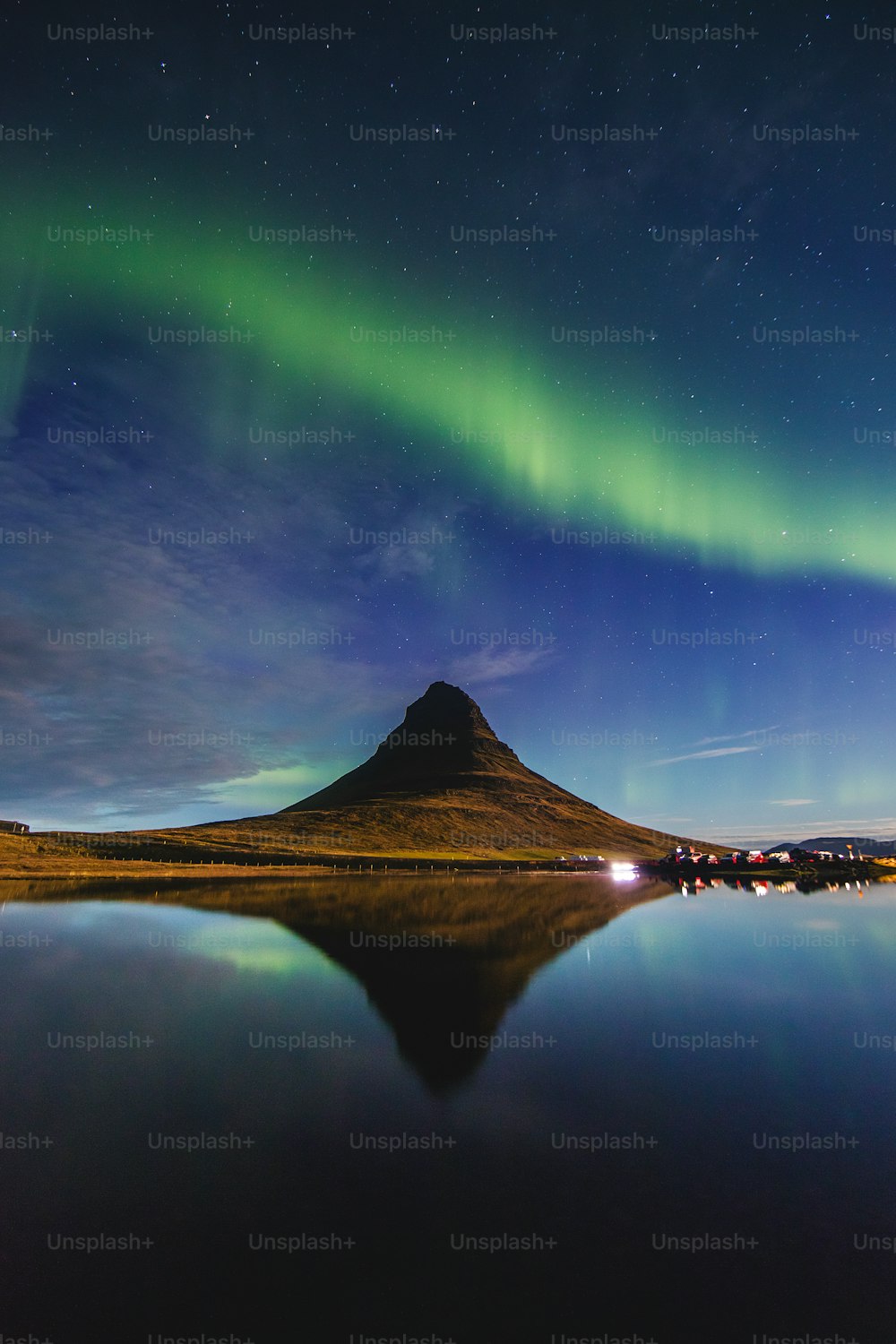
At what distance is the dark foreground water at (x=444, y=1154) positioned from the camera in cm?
612

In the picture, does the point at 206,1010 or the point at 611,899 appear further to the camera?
the point at 611,899

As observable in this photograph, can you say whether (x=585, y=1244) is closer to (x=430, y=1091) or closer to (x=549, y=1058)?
(x=430, y=1091)

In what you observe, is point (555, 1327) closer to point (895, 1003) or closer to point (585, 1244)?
point (585, 1244)

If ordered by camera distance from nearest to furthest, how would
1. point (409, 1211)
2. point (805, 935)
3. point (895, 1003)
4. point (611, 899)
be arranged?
point (409, 1211) < point (895, 1003) < point (805, 935) < point (611, 899)

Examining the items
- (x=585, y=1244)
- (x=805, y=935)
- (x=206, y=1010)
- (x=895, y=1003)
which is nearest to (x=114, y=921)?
(x=206, y=1010)

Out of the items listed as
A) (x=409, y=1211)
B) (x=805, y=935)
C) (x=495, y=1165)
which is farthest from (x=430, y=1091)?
(x=805, y=935)

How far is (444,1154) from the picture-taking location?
30.4 ft

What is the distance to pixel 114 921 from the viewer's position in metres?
33.4

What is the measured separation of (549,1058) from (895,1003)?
48.2ft

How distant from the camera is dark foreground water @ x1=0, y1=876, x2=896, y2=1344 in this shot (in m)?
6.12

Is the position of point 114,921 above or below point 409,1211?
below

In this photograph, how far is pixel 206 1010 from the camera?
1700 centimetres

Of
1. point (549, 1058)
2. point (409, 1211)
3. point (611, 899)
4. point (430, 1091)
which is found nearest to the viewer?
point (409, 1211)

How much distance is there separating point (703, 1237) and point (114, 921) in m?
36.4
